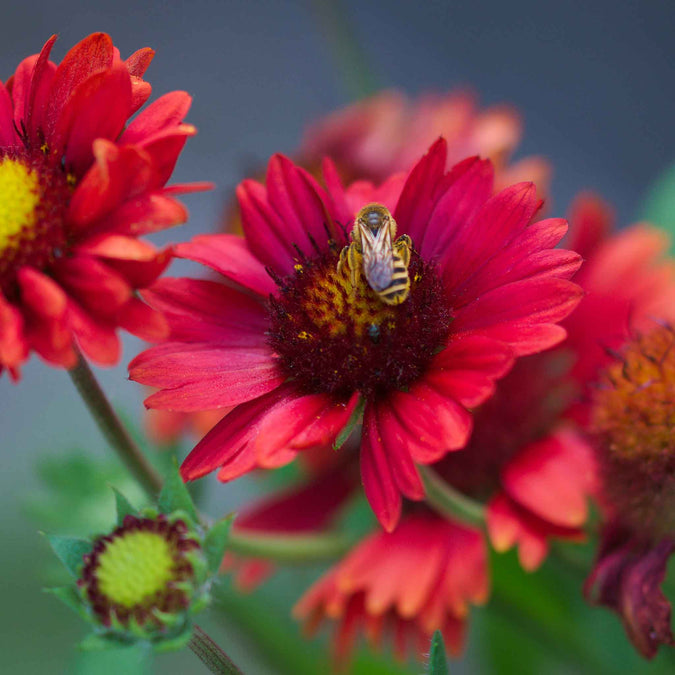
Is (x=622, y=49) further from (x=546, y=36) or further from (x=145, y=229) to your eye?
(x=145, y=229)

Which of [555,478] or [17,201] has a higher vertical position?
[17,201]

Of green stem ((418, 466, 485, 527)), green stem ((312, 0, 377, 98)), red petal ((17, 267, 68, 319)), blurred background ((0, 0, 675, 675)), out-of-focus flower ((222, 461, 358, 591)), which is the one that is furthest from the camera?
blurred background ((0, 0, 675, 675))

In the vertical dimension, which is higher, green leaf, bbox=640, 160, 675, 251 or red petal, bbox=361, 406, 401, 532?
green leaf, bbox=640, 160, 675, 251

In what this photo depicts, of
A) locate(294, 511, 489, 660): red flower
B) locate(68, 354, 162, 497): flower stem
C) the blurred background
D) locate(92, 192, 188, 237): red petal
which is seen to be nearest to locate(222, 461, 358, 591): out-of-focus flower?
locate(294, 511, 489, 660): red flower

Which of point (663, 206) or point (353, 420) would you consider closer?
point (353, 420)

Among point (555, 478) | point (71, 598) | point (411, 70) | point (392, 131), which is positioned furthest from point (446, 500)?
point (411, 70)

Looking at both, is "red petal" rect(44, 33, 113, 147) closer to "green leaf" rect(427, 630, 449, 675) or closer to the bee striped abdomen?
the bee striped abdomen

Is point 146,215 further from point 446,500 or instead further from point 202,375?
point 446,500
